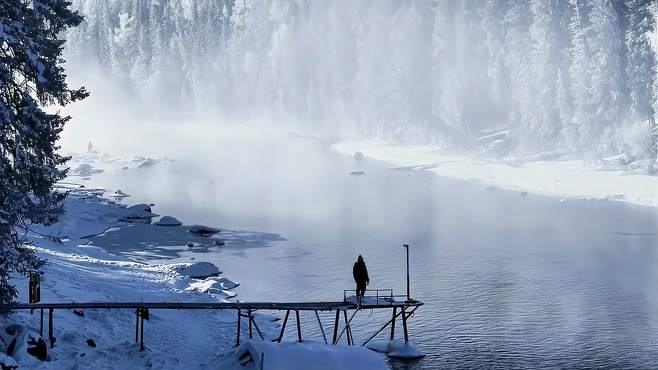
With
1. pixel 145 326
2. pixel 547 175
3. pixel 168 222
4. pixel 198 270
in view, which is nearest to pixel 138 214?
pixel 168 222

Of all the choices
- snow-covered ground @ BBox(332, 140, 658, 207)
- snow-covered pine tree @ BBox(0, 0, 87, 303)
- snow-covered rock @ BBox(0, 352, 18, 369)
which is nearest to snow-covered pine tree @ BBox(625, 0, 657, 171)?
snow-covered ground @ BBox(332, 140, 658, 207)

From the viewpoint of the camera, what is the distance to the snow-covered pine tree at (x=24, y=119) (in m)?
22.8

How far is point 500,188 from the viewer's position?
122 meters

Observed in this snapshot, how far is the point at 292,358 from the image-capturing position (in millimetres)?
28156

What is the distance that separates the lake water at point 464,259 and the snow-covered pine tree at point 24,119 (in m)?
18.5

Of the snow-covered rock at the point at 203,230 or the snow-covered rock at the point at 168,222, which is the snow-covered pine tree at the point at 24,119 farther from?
the snow-covered rock at the point at 168,222

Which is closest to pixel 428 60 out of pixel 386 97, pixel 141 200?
pixel 386 97

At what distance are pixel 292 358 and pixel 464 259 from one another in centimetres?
3667

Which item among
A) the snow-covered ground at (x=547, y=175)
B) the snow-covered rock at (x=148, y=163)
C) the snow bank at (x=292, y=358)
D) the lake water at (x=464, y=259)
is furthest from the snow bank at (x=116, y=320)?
the snow-covered rock at (x=148, y=163)

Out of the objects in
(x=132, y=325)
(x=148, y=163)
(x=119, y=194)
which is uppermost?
(x=148, y=163)

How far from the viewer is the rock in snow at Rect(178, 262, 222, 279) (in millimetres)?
52875

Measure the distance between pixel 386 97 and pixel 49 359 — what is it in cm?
17141

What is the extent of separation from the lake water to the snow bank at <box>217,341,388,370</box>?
235 inches

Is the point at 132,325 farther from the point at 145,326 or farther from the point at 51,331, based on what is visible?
the point at 51,331
